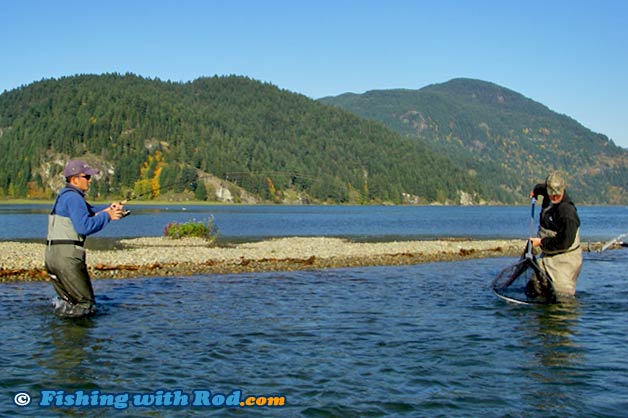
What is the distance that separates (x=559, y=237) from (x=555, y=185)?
134cm

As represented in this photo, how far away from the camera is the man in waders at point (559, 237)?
51.4ft

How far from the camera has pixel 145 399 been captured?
911cm

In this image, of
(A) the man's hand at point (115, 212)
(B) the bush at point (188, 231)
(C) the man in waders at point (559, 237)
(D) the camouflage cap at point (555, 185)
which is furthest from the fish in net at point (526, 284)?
(B) the bush at point (188, 231)

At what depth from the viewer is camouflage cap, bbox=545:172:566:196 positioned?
15656 millimetres

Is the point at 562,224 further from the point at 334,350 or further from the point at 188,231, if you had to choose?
the point at 188,231

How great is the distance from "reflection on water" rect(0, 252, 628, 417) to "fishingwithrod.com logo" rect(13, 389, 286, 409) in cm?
17

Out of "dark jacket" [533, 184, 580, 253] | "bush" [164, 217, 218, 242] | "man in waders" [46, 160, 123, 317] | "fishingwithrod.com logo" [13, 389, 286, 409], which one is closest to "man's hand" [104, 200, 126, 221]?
"man in waders" [46, 160, 123, 317]

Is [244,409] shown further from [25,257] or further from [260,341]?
[25,257]

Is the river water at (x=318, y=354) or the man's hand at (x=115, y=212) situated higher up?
the man's hand at (x=115, y=212)

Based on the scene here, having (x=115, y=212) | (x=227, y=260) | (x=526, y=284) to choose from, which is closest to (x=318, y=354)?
(x=115, y=212)

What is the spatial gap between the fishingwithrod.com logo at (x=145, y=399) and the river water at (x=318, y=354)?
4 cm

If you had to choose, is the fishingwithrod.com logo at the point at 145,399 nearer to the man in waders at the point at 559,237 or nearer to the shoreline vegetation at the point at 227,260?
the man in waders at the point at 559,237

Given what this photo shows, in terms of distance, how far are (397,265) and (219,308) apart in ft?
46.3

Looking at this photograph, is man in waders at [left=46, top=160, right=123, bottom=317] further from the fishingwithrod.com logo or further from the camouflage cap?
the camouflage cap
